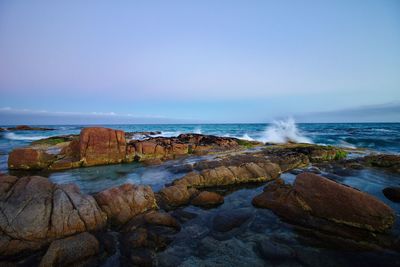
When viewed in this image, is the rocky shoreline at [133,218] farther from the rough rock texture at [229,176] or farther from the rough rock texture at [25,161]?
the rough rock texture at [25,161]

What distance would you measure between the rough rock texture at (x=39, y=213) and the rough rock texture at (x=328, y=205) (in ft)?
20.2

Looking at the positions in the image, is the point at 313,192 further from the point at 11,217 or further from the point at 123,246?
the point at 11,217

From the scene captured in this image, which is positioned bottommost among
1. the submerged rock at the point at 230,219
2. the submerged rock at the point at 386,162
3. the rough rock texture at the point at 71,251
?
the submerged rock at the point at 230,219

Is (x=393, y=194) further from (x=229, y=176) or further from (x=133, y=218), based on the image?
(x=133, y=218)

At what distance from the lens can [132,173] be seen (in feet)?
47.0

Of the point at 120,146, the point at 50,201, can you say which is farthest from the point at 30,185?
the point at 120,146

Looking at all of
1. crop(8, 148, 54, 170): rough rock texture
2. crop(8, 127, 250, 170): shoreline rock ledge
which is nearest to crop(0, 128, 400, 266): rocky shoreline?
crop(8, 148, 54, 170): rough rock texture

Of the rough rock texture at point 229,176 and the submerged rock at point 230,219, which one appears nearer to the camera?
the submerged rock at point 230,219

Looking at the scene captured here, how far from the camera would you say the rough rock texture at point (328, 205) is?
6465 millimetres

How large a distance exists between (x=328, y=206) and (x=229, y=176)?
5.12m

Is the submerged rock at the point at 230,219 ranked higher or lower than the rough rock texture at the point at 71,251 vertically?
lower

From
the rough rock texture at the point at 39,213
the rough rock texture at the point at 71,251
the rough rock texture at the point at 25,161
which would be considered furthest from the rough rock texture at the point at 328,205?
the rough rock texture at the point at 25,161

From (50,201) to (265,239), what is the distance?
6401 millimetres

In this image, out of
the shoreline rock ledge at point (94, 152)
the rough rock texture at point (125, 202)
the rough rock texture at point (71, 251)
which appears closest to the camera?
the rough rock texture at point (71, 251)
